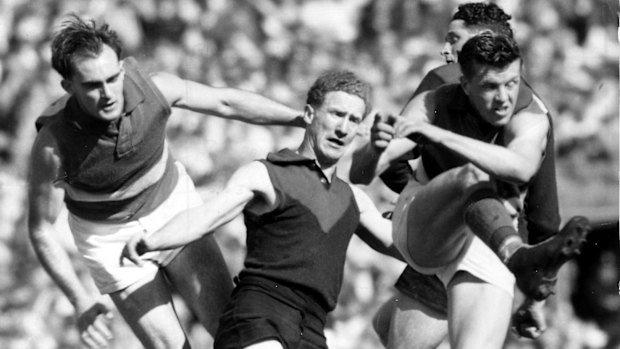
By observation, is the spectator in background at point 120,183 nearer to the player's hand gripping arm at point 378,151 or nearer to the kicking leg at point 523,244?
the player's hand gripping arm at point 378,151

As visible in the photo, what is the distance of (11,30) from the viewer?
739 centimetres

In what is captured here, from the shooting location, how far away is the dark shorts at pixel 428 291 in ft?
16.2

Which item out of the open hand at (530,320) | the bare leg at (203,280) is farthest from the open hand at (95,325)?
the open hand at (530,320)

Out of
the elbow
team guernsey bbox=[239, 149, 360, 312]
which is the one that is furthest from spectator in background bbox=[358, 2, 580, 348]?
team guernsey bbox=[239, 149, 360, 312]

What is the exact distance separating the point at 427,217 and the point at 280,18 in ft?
11.5

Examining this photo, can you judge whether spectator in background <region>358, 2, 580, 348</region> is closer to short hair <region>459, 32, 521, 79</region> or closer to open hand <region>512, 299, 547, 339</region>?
open hand <region>512, 299, 547, 339</region>

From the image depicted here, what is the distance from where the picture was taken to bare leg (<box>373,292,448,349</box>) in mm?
4918

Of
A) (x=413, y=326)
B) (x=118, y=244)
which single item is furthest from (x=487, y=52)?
(x=118, y=244)

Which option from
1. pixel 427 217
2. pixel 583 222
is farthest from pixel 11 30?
pixel 583 222

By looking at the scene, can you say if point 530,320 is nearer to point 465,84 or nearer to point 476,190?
point 476,190

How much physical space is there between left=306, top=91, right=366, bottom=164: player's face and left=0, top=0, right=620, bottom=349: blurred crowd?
265cm

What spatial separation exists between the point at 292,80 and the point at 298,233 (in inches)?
132

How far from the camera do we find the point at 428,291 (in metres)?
4.94

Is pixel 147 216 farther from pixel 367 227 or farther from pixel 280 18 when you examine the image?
pixel 280 18
